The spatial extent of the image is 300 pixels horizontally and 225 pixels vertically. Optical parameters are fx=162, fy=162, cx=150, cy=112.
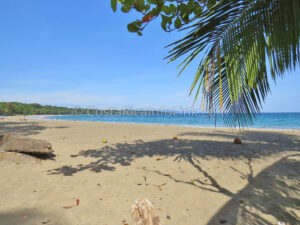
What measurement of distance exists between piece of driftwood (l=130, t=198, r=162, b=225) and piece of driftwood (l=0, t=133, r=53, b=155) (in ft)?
13.8

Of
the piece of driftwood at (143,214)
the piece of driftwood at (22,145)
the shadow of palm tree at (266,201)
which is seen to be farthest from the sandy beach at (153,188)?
the piece of driftwood at (143,214)

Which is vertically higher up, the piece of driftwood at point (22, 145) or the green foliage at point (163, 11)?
the green foliage at point (163, 11)

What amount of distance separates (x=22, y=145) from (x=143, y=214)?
4588 mm

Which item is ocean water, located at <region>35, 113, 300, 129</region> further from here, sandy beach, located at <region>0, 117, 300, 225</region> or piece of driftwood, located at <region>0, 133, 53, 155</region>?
piece of driftwood, located at <region>0, 133, 53, 155</region>

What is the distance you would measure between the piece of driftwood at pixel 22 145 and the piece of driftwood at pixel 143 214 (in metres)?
4.20

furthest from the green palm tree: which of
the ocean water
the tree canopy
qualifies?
the ocean water

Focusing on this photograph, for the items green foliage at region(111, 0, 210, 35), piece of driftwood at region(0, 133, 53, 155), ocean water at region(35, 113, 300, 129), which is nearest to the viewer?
green foliage at region(111, 0, 210, 35)

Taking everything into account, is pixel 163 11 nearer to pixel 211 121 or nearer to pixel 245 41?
pixel 245 41

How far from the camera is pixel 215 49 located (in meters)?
1.92

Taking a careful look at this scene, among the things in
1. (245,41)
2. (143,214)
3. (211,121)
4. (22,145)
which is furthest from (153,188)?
(211,121)

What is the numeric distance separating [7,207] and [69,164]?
76.5 inches

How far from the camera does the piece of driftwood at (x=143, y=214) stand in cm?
118

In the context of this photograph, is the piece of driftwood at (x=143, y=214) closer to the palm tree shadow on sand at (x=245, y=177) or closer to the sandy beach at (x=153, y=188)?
the sandy beach at (x=153, y=188)

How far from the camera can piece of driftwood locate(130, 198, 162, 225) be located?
118cm
